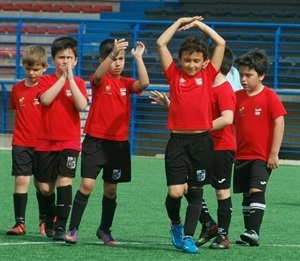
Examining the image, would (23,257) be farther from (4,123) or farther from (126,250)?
(4,123)

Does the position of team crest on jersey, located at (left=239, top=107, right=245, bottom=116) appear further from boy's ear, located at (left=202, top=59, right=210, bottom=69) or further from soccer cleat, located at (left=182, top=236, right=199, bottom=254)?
soccer cleat, located at (left=182, top=236, right=199, bottom=254)

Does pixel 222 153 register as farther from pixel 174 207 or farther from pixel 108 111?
pixel 108 111

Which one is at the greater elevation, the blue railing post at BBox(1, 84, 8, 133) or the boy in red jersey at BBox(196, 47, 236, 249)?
the boy in red jersey at BBox(196, 47, 236, 249)

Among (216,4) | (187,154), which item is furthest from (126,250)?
(216,4)

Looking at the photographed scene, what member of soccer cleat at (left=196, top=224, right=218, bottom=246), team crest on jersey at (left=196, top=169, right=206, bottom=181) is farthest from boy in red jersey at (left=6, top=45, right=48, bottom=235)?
team crest on jersey at (left=196, top=169, right=206, bottom=181)

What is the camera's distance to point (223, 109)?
8.75 meters

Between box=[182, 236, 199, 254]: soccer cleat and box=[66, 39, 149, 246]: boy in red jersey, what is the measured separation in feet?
2.35

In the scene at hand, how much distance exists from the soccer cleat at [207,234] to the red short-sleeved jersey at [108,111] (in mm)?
989

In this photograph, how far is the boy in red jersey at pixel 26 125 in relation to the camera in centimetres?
940

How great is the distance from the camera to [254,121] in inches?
354

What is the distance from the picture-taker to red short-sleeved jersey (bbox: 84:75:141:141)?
871 centimetres

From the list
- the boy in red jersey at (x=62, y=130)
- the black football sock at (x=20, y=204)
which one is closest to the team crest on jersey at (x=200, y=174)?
the boy in red jersey at (x=62, y=130)

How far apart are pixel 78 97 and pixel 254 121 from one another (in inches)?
54.4

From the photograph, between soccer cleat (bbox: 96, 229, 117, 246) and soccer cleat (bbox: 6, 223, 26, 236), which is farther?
soccer cleat (bbox: 6, 223, 26, 236)
